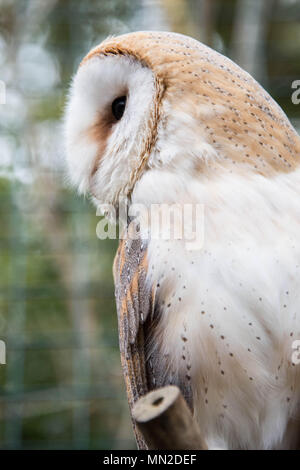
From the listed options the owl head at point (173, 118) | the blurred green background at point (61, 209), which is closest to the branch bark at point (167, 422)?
the owl head at point (173, 118)

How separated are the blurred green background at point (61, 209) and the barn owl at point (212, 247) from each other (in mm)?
1350

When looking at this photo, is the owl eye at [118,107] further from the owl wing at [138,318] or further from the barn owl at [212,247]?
the owl wing at [138,318]

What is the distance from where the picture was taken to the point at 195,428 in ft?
2.23

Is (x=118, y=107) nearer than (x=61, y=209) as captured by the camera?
Yes

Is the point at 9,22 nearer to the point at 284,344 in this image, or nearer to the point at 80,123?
the point at 80,123

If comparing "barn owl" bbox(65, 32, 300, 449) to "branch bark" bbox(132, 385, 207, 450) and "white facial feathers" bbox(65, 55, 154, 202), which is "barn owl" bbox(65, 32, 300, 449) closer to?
"white facial feathers" bbox(65, 55, 154, 202)

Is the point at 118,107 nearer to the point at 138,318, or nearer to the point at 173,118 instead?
the point at 173,118

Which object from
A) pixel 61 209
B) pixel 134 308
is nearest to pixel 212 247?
pixel 134 308

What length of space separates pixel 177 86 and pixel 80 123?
260 mm

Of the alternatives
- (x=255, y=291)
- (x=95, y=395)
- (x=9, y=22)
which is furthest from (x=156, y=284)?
(x=9, y=22)

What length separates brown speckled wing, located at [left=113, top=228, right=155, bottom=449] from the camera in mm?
905

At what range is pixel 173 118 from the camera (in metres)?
0.93

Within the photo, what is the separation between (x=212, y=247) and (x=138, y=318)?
17 centimetres

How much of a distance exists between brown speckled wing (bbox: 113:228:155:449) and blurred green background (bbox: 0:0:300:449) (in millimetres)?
1393
